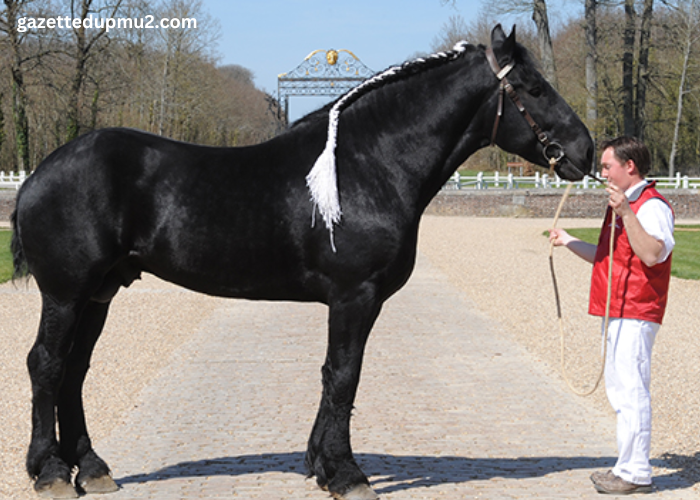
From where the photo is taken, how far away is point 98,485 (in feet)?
12.8

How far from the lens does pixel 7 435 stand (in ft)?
16.3

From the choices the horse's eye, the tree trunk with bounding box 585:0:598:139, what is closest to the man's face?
the horse's eye

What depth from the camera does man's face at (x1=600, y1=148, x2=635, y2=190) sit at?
3939 millimetres

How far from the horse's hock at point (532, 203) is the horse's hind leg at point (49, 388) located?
79.3ft

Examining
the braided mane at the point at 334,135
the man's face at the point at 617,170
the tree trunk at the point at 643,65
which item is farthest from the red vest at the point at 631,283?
the tree trunk at the point at 643,65

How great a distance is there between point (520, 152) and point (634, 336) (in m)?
1.11

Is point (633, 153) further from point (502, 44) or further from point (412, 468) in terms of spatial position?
point (412, 468)

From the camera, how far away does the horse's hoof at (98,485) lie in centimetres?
391

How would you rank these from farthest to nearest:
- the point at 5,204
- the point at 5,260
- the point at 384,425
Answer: the point at 5,204 → the point at 5,260 → the point at 384,425

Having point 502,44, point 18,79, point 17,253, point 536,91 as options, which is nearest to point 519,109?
point 536,91

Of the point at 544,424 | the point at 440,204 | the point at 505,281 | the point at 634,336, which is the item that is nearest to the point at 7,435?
the point at 544,424

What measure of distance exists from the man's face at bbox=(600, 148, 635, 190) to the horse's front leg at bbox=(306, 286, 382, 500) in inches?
56.0

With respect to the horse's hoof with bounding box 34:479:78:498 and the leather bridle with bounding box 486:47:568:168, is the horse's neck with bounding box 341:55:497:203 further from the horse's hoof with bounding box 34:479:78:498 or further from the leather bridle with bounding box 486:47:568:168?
the horse's hoof with bounding box 34:479:78:498

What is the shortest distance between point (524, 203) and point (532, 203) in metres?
0.33
